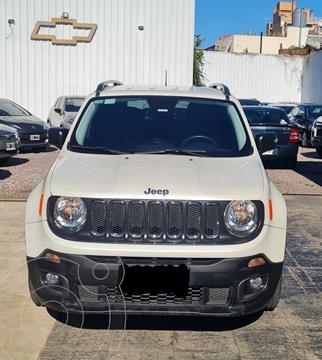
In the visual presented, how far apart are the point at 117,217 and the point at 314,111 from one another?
15740 millimetres

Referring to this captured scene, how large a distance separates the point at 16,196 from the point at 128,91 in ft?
15.3

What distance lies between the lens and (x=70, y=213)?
12.5 ft

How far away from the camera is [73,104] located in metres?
18.8

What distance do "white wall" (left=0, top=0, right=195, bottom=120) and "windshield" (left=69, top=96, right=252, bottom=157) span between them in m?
18.9

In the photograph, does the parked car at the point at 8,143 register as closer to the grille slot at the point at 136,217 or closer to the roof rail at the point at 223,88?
the roof rail at the point at 223,88

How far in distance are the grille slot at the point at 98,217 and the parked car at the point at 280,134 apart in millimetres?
8834

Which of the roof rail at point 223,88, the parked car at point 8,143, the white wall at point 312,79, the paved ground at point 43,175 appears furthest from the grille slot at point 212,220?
the white wall at point 312,79

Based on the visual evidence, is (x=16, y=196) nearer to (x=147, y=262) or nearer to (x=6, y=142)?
(x=6, y=142)

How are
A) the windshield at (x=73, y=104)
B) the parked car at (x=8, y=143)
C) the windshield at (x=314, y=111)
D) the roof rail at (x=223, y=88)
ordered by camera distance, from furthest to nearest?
the windshield at (x=73, y=104) < the windshield at (x=314, y=111) < the parked car at (x=8, y=143) < the roof rail at (x=223, y=88)

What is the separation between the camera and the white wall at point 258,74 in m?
34.6

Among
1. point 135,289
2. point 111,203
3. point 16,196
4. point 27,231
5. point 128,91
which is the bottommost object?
point 16,196

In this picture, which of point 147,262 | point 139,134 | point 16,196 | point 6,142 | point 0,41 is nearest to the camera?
point 147,262

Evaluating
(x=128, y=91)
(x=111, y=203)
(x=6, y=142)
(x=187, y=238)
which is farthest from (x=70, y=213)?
(x=6, y=142)

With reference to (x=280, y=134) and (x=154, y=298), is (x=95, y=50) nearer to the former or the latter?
(x=280, y=134)
